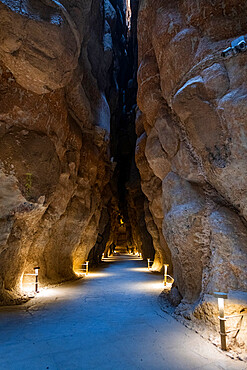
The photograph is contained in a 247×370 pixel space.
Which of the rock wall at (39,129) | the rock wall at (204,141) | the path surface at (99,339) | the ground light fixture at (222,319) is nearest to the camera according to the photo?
the path surface at (99,339)

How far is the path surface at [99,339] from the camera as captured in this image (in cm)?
366

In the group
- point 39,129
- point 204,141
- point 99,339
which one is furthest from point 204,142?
point 39,129

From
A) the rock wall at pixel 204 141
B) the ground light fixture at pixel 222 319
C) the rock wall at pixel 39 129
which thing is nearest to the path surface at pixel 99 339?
the ground light fixture at pixel 222 319

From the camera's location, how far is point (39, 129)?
7832 mm

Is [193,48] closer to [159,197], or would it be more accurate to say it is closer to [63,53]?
[63,53]

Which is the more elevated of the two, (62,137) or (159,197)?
(62,137)

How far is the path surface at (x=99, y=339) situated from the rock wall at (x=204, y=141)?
4.17 feet

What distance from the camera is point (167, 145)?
7418 millimetres

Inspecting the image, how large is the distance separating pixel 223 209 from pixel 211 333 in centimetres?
269

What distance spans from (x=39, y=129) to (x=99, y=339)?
6.54 metres

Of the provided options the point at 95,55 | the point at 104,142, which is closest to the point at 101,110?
the point at 104,142

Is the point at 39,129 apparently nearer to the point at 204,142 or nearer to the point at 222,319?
the point at 204,142

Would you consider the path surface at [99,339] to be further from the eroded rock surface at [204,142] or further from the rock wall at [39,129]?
the rock wall at [39,129]

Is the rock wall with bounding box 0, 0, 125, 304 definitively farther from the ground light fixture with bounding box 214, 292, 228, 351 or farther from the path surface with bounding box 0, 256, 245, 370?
the ground light fixture with bounding box 214, 292, 228, 351
